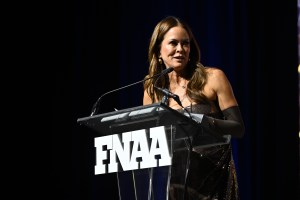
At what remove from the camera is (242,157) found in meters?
3.86

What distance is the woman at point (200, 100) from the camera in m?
2.36

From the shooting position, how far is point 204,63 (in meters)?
4.11

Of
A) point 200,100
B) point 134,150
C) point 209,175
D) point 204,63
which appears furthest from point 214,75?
point 204,63

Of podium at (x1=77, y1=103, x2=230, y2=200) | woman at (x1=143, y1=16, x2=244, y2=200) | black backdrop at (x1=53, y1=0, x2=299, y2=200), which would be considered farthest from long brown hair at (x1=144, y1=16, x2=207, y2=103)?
black backdrop at (x1=53, y1=0, x2=299, y2=200)

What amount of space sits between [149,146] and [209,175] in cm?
52

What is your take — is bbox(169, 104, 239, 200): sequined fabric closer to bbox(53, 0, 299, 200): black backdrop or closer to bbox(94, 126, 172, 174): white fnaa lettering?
bbox(94, 126, 172, 174): white fnaa lettering

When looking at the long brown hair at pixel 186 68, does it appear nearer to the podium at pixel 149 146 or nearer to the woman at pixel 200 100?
the woman at pixel 200 100

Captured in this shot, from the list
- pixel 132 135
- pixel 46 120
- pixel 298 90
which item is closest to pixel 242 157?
pixel 298 90

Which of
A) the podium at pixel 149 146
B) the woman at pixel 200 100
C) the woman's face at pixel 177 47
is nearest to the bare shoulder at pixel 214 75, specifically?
the woman at pixel 200 100

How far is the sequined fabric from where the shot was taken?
235 cm

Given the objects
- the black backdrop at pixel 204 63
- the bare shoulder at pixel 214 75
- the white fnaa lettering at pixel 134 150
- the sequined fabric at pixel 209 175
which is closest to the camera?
the white fnaa lettering at pixel 134 150

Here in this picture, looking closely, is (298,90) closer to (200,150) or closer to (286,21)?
(286,21)

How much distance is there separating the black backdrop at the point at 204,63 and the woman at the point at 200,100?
1169mm

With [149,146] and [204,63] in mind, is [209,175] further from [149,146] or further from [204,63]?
[204,63]
